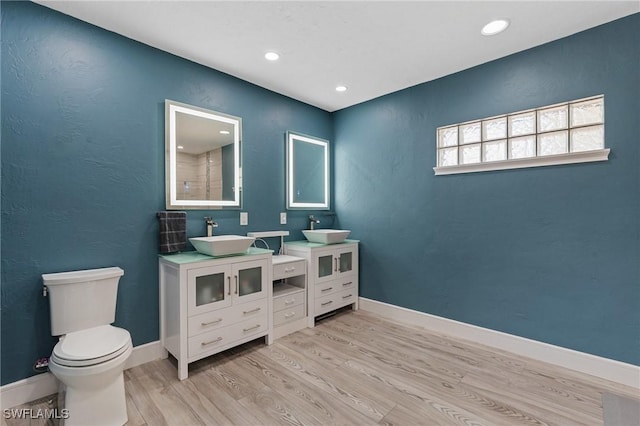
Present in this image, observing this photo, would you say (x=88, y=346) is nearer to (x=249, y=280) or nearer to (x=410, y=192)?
(x=249, y=280)

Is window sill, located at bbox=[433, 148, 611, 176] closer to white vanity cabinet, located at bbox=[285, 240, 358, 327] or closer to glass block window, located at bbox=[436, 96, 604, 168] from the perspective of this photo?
glass block window, located at bbox=[436, 96, 604, 168]

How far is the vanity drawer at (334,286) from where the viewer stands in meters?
3.11

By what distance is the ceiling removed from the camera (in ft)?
6.28

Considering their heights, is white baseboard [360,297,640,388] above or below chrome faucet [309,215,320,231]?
below

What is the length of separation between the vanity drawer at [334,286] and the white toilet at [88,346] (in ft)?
5.85

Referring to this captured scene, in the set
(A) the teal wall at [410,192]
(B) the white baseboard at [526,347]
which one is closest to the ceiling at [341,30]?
(A) the teal wall at [410,192]

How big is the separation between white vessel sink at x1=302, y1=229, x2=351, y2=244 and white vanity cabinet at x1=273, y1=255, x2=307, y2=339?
37cm

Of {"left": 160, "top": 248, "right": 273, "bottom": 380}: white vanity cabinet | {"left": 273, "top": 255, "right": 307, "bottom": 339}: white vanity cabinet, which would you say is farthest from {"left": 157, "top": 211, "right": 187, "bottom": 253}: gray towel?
{"left": 273, "top": 255, "right": 307, "bottom": 339}: white vanity cabinet

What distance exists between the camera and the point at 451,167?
2.80 metres

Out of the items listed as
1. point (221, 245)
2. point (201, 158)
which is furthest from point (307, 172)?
point (221, 245)

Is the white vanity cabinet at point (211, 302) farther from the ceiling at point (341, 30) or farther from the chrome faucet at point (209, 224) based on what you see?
the ceiling at point (341, 30)

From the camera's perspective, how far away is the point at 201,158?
265cm

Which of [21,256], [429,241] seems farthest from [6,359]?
[429,241]

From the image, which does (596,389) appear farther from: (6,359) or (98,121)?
(98,121)
